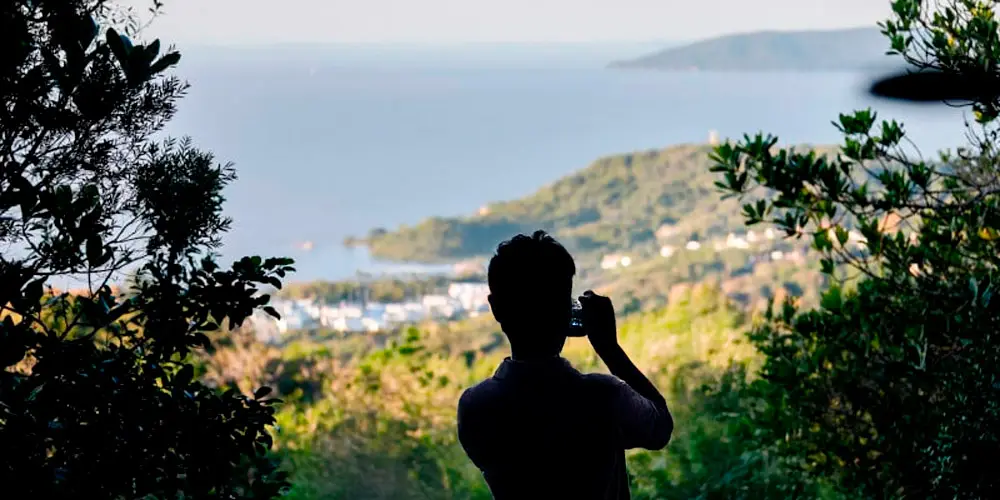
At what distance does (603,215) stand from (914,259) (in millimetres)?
6079

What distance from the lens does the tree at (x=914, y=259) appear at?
2.17 m

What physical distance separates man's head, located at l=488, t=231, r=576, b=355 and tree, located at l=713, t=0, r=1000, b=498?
1.13 meters

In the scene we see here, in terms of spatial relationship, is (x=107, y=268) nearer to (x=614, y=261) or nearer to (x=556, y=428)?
(x=556, y=428)

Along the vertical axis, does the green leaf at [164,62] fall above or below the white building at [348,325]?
above

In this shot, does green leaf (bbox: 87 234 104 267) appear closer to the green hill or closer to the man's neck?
the man's neck

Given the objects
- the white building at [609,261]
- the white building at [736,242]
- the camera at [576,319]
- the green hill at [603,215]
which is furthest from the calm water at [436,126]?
the camera at [576,319]

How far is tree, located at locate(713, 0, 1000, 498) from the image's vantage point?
7.11ft

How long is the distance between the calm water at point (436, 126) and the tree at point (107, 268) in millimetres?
4492

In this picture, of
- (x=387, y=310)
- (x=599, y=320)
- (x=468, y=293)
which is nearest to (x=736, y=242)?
(x=468, y=293)

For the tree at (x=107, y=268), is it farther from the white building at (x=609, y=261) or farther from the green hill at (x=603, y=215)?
the white building at (x=609, y=261)

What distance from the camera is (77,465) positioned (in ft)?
4.17

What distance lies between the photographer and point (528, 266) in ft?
3.99

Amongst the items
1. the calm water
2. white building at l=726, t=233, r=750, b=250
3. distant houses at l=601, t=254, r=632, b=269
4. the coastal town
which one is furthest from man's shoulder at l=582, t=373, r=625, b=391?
white building at l=726, t=233, r=750, b=250

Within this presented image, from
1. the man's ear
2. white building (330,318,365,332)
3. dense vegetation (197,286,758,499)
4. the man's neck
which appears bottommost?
dense vegetation (197,286,758,499)
